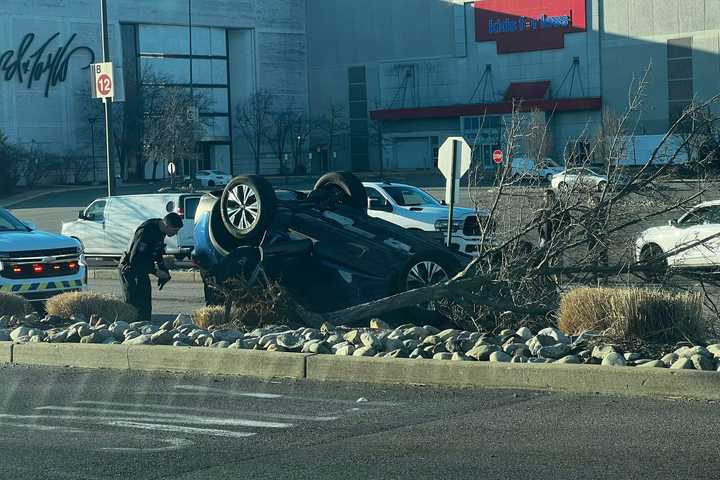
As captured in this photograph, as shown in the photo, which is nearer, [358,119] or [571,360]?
[571,360]

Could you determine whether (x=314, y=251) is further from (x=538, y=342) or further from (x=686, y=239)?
(x=686, y=239)

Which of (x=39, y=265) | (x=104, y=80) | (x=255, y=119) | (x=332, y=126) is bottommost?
(x=39, y=265)

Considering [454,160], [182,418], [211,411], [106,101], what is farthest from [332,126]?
[182,418]

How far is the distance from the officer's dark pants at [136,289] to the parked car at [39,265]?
2392 mm

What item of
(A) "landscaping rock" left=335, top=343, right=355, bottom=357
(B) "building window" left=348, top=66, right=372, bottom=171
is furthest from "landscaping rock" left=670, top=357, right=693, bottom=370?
(B) "building window" left=348, top=66, right=372, bottom=171

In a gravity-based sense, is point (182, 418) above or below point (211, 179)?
below

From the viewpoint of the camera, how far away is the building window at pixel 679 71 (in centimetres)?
7519

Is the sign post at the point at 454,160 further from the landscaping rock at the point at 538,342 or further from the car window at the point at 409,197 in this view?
the landscaping rock at the point at 538,342

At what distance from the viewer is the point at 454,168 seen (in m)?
19.1

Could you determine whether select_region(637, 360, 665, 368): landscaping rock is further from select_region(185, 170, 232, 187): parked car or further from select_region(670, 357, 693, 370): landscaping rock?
select_region(185, 170, 232, 187): parked car

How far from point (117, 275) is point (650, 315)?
15.3m

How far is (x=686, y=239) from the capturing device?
1780cm

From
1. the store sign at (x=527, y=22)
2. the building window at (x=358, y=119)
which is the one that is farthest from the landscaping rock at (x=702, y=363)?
the building window at (x=358, y=119)

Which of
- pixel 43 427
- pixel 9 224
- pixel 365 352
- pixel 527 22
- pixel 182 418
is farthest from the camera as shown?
Result: pixel 527 22
